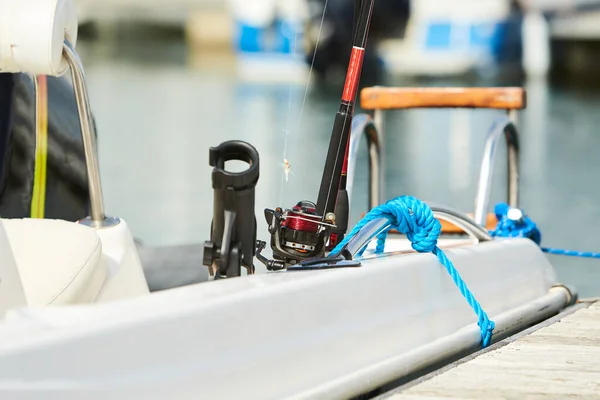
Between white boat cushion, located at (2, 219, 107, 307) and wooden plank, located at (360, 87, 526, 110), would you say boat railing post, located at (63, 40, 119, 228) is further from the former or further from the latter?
wooden plank, located at (360, 87, 526, 110)

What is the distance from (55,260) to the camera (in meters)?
2.48

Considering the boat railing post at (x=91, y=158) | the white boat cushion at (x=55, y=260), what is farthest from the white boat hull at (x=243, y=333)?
the boat railing post at (x=91, y=158)

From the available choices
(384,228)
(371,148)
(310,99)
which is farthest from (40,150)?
(310,99)

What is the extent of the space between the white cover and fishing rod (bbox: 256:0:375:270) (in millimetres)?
663

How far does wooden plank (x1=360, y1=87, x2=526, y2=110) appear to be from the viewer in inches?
187

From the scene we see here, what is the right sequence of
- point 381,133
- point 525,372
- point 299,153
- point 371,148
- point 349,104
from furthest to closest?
point 299,153
point 381,133
point 371,148
point 349,104
point 525,372

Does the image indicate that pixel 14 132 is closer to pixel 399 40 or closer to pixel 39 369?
pixel 39 369

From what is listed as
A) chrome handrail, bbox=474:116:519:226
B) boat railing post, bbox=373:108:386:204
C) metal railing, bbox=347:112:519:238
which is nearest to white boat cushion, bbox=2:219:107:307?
metal railing, bbox=347:112:519:238

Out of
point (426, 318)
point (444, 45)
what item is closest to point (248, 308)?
point (426, 318)

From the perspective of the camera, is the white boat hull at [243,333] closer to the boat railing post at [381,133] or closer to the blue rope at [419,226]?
the blue rope at [419,226]

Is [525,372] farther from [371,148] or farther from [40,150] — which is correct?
[40,150]

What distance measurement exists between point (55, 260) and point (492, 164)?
2284 millimetres

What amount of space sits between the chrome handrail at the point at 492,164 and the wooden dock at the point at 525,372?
1070 millimetres

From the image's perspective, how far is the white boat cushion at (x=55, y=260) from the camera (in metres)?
2.43
